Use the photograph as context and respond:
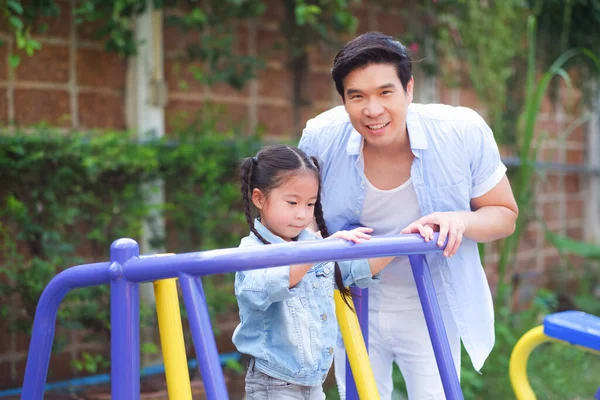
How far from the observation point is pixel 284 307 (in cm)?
187

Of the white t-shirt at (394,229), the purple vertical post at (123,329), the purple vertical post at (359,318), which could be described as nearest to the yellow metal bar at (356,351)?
the purple vertical post at (359,318)

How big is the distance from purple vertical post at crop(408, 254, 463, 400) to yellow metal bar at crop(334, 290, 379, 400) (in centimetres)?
19

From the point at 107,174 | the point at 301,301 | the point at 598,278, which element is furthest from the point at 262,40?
the point at 598,278

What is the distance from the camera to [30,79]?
3.33 meters

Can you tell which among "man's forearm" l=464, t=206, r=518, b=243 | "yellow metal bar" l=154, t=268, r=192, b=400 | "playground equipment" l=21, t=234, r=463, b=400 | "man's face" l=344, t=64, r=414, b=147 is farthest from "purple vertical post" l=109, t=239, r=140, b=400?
"man's forearm" l=464, t=206, r=518, b=243

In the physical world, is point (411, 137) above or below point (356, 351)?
above

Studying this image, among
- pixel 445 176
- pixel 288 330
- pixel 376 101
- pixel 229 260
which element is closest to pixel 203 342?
pixel 229 260

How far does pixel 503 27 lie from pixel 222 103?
1890mm

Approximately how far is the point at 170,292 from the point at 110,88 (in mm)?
2033

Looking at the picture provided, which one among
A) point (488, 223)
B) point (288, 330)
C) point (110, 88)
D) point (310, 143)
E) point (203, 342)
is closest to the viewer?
point (203, 342)

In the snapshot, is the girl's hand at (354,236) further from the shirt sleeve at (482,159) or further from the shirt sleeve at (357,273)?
the shirt sleeve at (482,159)

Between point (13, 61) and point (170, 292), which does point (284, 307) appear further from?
point (13, 61)

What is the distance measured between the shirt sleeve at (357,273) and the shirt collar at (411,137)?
34 centimetres

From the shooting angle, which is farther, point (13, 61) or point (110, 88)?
point (110, 88)
